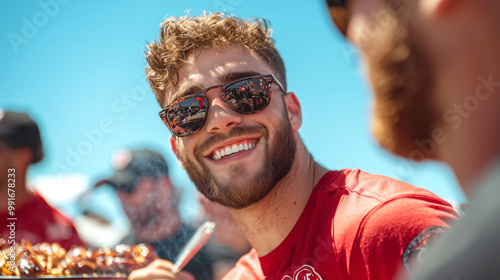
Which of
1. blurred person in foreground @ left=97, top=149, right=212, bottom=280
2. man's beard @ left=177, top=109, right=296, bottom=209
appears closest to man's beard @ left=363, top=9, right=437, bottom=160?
man's beard @ left=177, top=109, right=296, bottom=209

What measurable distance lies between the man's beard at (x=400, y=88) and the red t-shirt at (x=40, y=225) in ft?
10.6

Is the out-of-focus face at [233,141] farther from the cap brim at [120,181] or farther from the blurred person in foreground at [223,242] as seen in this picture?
the cap brim at [120,181]

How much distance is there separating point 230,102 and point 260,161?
1.08 feet

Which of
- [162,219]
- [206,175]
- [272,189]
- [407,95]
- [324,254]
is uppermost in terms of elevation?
[407,95]

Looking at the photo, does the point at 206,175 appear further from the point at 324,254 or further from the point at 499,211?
the point at 499,211

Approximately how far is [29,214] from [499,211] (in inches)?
146

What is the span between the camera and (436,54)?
0.58 metres

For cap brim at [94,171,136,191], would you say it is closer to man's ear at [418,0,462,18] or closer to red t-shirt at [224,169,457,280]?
red t-shirt at [224,169,457,280]

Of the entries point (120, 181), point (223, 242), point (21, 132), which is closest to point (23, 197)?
point (21, 132)

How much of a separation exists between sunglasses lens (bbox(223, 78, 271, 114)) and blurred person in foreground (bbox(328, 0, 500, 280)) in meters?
1.29

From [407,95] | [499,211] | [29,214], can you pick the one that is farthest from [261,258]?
[29,214]

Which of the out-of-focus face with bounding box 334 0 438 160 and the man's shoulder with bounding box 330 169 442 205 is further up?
the out-of-focus face with bounding box 334 0 438 160

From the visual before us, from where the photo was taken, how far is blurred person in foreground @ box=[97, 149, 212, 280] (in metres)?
3.46

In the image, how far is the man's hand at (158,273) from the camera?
269cm
